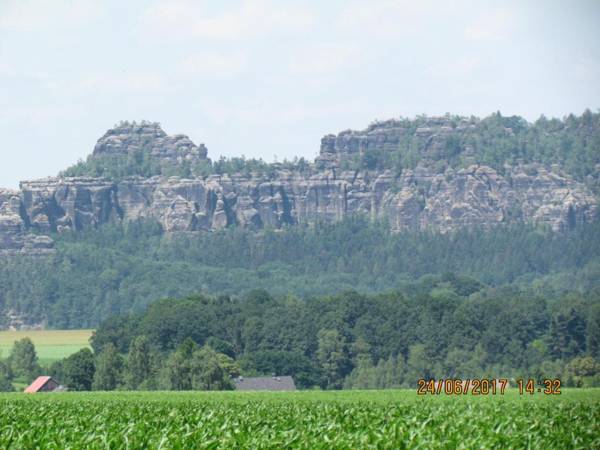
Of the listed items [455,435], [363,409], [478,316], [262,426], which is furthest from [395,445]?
[478,316]

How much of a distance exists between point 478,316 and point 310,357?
2066cm

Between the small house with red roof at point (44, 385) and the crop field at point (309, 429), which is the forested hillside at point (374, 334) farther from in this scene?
the crop field at point (309, 429)

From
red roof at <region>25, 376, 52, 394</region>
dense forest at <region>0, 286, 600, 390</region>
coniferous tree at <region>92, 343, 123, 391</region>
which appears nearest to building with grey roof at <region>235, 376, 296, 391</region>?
dense forest at <region>0, 286, 600, 390</region>

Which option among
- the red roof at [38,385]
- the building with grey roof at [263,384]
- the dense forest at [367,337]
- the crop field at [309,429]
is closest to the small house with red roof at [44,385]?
the red roof at [38,385]

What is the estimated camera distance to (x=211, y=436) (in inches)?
1423

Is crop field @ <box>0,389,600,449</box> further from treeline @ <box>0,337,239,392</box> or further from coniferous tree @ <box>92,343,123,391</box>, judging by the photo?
coniferous tree @ <box>92,343,123,391</box>

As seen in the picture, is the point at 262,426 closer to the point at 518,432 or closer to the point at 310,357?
the point at 518,432

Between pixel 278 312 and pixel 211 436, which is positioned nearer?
pixel 211 436

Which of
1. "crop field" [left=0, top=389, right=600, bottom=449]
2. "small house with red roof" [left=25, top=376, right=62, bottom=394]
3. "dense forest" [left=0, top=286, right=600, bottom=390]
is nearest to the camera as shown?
"crop field" [left=0, top=389, right=600, bottom=449]

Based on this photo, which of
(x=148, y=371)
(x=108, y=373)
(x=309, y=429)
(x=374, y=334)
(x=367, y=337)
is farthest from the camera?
(x=374, y=334)

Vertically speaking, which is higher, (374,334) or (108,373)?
(108,373)

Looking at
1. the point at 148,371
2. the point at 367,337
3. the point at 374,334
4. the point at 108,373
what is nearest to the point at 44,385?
the point at 148,371

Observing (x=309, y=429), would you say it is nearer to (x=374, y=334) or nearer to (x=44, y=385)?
(x=44, y=385)

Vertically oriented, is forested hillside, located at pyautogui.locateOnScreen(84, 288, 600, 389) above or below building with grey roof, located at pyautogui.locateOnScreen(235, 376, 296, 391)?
below
